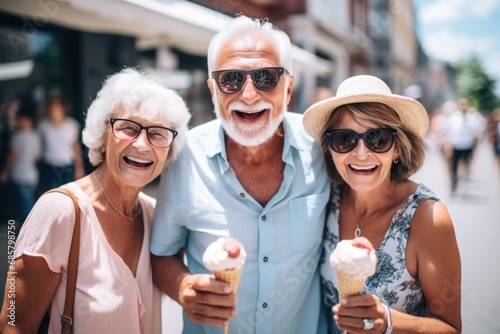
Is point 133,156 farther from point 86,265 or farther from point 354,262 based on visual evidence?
point 354,262

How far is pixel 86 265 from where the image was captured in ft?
6.22

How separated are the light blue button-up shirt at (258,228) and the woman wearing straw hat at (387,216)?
13 cm

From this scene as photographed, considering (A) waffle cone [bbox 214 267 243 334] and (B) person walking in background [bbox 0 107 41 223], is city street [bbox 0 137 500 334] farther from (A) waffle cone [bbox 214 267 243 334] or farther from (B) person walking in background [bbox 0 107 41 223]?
(A) waffle cone [bbox 214 267 243 334]

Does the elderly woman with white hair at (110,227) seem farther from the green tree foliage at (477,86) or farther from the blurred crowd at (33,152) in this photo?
the green tree foliage at (477,86)


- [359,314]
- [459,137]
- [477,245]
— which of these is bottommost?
[477,245]

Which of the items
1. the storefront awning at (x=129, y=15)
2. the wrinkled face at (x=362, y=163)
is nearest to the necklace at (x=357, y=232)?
the wrinkled face at (x=362, y=163)

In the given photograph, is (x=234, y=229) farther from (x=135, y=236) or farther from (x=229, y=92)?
(x=229, y=92)

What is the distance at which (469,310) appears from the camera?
3504mm

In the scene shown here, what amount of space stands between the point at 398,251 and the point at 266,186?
2.62 ft

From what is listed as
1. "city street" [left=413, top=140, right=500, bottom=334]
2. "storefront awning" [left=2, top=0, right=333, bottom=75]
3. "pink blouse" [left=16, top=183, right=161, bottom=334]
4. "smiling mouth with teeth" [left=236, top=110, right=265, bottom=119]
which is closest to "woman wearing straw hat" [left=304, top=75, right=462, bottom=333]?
"smiling mouth with teeth" [left=236, top=110, right=265, bottom=119]

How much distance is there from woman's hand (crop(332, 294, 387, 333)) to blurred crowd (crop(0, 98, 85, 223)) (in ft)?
18.2

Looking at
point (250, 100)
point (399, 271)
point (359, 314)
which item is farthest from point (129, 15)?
point (359, 314)

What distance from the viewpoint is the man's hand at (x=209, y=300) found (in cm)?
166

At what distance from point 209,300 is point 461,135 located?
9261mm
